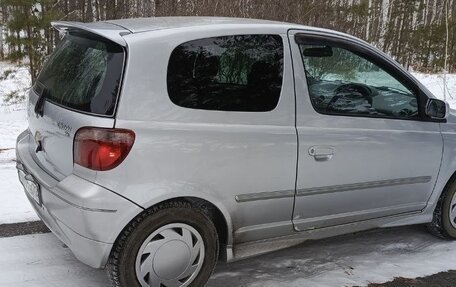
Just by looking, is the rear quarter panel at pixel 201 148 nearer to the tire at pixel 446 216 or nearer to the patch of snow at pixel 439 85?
the tire at pixel 446 216

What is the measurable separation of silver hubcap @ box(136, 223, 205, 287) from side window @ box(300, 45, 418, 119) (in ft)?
4.04

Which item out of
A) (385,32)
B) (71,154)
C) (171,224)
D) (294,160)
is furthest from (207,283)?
(385,32)

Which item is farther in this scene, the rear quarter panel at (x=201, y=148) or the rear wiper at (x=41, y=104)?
the rear wiper at (x=41, y=104)

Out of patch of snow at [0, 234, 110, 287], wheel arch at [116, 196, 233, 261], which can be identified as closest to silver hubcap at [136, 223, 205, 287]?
wheel arch at [116, 196, 233, 261]

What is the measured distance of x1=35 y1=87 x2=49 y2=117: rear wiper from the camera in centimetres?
319

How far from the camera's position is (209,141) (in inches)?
113

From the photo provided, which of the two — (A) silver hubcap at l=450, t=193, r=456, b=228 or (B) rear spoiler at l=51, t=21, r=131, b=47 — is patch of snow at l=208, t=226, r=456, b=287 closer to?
(A) silver hubcap at l=450, t=193, r=456, b=228

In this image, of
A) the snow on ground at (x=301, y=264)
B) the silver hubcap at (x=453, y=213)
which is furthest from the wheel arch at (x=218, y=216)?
the silver hubcap at (x=453, y=213)

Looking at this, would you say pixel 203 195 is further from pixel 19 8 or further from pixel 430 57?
pixel 430 57

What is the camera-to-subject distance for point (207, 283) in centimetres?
330

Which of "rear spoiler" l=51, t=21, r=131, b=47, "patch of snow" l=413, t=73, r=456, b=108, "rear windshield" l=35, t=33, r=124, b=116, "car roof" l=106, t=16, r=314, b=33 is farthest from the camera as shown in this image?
"patch of snow" l=413, t=73, r=456, b=108

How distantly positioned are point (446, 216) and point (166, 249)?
258 cm

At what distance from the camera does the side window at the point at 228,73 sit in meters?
2.87

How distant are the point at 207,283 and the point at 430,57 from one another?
23839 mm
